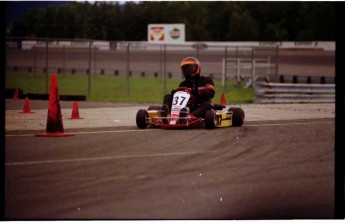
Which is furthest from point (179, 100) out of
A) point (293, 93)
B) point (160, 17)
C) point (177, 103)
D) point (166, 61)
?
point (166, 61)

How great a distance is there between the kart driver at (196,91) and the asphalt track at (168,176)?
4.41ft

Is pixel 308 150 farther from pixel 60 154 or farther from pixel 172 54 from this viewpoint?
pixel 172 54

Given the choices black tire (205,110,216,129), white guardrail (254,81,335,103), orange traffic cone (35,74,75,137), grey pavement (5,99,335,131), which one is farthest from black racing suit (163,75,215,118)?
white guardrail (254,81,335,103)

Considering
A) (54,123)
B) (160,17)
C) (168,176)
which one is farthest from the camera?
(160,17)

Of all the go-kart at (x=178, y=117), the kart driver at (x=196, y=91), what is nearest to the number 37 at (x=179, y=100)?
the go-kart at (x=178, y=117)

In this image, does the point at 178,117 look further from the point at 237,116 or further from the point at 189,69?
the point at 237,116

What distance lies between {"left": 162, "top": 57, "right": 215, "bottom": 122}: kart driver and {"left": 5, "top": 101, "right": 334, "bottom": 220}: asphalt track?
1.34 m

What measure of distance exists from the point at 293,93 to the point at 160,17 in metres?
8.07

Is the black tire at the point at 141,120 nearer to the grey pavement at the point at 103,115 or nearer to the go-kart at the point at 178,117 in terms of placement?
the go-kart at the point at 178,117

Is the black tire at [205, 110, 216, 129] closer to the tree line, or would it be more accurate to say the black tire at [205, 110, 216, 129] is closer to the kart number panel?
the kart number panel

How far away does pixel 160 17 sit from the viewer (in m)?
16.3

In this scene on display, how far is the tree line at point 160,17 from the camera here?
1362cm

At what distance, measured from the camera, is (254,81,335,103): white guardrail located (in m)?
22.4
